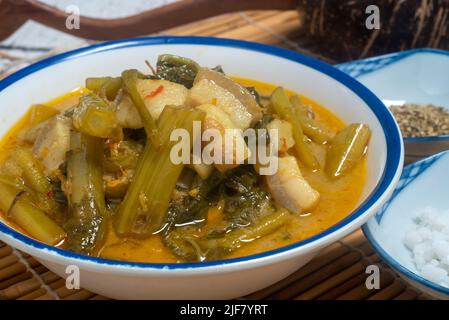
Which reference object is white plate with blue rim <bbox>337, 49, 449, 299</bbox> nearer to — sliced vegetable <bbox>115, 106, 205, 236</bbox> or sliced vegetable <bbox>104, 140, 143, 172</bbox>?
sliced vegetable <bbox>115, 106, 205, 236</bbox>

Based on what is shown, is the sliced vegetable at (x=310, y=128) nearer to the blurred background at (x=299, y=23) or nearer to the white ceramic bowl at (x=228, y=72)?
the white ceramic bowl at (x=228, y=72)

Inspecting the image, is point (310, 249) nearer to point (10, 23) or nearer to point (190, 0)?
point (190, 0)

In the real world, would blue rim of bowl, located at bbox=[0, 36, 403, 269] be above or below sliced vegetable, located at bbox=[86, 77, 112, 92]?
below

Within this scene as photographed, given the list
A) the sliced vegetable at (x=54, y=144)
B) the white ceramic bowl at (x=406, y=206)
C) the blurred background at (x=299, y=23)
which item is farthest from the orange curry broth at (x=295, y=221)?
the blurred background at (x=299, y=23)

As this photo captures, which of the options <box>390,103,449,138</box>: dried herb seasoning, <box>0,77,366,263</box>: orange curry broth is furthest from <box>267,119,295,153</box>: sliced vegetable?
<box>390,103,449,138</box>: dried herb seasoning

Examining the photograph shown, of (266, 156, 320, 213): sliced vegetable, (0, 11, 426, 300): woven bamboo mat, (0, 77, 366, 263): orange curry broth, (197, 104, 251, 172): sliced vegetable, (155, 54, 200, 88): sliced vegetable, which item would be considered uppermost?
(155, 54, 200, 88): sliced vegetable

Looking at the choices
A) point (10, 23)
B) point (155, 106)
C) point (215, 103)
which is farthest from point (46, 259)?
point (10, 23)

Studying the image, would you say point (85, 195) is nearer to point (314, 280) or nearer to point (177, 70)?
point (177, 70)
